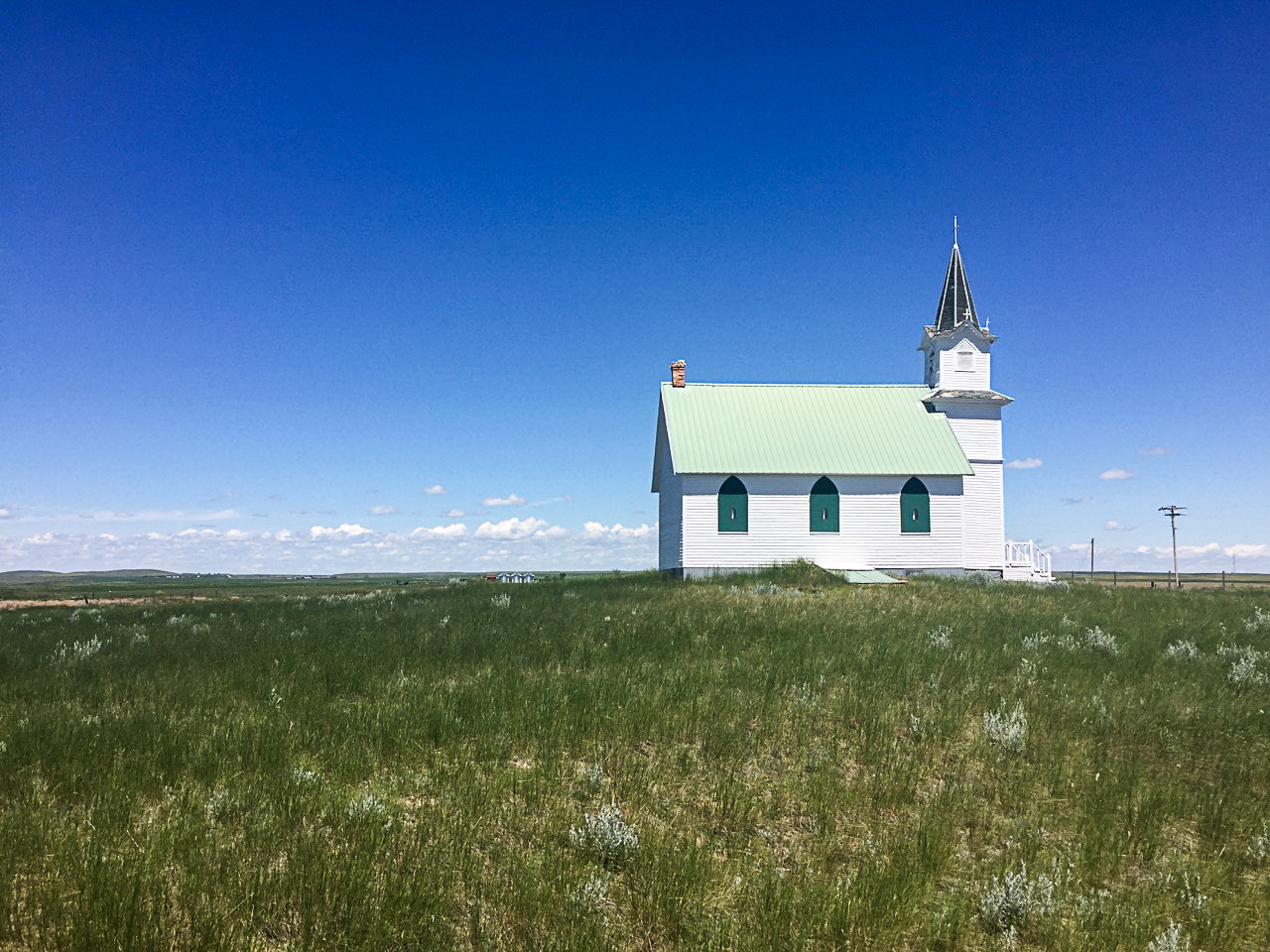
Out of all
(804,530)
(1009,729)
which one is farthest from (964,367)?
(1009,729)

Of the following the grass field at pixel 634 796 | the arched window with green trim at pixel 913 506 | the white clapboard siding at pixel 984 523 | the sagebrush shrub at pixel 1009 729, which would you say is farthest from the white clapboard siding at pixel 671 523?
the sagebrush shrub at pixel 1009 729

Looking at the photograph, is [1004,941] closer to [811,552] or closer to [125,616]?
[125,616]

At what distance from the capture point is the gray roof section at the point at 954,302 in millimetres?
39219

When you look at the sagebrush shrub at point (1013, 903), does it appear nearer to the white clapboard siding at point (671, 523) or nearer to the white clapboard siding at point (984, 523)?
the white clapboard siding at point (671, 523)

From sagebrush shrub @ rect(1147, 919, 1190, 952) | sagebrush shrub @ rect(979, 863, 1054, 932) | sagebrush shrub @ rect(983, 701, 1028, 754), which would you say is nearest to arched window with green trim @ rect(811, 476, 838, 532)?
sagebrush shrub @ rect(983, 701, 1028, 754)

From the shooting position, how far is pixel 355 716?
8.95 m

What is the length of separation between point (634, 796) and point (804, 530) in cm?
2839

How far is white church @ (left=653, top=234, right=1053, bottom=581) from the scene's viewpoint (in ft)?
113

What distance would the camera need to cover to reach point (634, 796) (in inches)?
279

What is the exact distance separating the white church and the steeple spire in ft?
1.13

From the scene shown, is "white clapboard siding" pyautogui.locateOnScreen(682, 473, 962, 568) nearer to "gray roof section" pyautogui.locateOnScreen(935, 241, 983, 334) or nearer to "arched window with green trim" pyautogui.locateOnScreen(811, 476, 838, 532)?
"arched window with green trim" pyautogui.locateOnScreen(811, 476, 838, 532)

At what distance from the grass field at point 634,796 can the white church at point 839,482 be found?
67.4 ft

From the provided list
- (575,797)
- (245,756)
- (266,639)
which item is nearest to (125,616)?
(266,639)

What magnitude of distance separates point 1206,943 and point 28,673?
14256 mm
